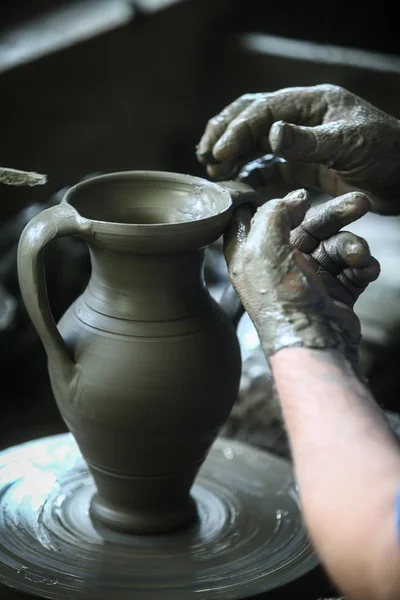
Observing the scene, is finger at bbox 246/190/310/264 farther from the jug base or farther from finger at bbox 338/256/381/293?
the jug base

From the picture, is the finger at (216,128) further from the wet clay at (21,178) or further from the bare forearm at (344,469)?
the bare forearm at (344,469)

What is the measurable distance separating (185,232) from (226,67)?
11.9ft

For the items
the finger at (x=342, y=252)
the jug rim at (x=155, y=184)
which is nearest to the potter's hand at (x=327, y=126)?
the jug rim at (x=155, y=184)

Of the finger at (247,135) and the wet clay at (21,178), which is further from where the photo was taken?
the finger at (247,135)

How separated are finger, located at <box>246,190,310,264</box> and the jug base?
719 millimetres

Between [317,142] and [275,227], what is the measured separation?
431mm

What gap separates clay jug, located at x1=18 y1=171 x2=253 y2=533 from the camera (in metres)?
1.70

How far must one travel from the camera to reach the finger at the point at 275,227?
145 cm

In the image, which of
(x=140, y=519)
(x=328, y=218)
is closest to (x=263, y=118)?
(x=328, y=218)

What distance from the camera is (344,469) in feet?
3.94

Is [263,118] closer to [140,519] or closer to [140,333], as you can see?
[140,333]

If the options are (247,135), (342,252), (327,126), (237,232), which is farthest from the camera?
(247,135)

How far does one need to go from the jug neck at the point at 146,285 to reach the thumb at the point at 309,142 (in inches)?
10.4

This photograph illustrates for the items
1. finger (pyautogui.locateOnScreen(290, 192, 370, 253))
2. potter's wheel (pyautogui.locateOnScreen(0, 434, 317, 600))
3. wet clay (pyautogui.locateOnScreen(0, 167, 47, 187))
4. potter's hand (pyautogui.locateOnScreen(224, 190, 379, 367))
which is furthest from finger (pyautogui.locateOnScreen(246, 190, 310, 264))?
potter's wheel (pyautogui.locateOnScreen(0, 434, 317, 600))
